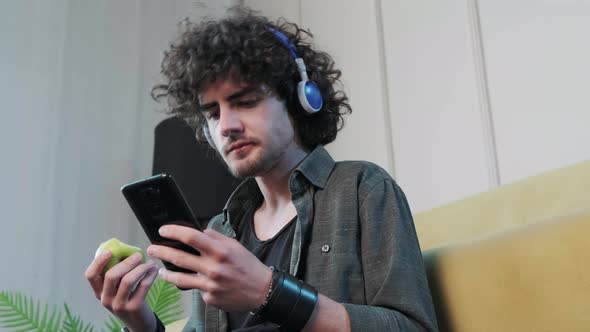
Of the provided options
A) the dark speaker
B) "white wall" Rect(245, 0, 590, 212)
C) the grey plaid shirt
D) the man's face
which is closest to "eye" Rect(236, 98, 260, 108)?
the man's face

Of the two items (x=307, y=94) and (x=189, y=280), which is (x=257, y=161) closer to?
(x=307, y=94)

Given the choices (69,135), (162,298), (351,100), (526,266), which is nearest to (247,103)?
(526,266)

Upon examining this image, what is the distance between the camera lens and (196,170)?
1962mm

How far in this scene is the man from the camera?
69cm

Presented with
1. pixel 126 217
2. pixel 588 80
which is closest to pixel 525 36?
pixel 588 80

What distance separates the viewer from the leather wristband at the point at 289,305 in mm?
681

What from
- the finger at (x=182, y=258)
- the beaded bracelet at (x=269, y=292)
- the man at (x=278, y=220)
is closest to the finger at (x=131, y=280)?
the man at (x=278, y=220)

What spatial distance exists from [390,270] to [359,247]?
0.10m

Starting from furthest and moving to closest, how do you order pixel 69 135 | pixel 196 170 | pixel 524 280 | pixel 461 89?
1. pixel 69 135
2. pixel 196 170
3. pixel 461 89
4. pixel 524 280

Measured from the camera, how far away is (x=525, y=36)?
4.84 ft

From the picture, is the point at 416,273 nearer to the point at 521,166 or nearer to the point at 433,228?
the point at 433,228

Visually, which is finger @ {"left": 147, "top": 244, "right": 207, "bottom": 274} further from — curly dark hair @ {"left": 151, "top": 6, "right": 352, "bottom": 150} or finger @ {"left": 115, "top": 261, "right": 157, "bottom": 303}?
curly dark hair @ {"left": 151, "top": 6, "right": 352, "bottom": 150}

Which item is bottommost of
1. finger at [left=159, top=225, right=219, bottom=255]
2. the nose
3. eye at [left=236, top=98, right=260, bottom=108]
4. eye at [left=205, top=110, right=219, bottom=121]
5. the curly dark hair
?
finger at [left=159, top=225, right=219, bottom=255]

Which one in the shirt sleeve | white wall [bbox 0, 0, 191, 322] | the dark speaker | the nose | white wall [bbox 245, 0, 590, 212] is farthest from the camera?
white wall [bbox 0, 0, 191, 322]
